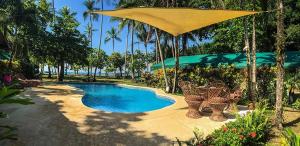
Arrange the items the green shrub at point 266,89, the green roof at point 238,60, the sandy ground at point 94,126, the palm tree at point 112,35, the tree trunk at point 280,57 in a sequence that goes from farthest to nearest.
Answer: the palm tree at point 112,35
the green roof at point 238,60
the green shrub at point 266,89
the tree trunk at point 280,57
the sandy ground at point 94,126

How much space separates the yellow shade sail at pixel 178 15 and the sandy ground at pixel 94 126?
118 inches

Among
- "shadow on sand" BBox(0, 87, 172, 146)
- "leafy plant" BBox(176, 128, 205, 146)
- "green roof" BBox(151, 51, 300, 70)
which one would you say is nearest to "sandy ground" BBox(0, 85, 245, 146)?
"shadow on sand" BBox(0, 87, 172, 146)

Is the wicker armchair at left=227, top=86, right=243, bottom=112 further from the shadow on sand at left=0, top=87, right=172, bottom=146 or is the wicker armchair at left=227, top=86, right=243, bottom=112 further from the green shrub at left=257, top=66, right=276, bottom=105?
the shadow on sand at left=0, top=87, right=172, bottom=146

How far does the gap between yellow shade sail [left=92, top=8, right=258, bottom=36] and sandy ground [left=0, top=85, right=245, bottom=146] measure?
118 inches

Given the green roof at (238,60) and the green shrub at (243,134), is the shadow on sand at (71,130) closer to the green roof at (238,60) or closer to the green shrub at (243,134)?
the green shrub at (243,134)

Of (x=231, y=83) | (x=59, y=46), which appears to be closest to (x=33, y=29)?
(x=59, y=46)

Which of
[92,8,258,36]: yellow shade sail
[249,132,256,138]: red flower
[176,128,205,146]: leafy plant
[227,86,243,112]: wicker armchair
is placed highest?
[92,8,258,36]: yellow shade sail

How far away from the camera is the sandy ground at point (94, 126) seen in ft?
24.9

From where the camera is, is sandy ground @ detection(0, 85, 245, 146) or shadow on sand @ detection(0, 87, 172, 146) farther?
sandy ground @ detection(0, 85, 245, 146)

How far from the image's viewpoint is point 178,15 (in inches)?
316

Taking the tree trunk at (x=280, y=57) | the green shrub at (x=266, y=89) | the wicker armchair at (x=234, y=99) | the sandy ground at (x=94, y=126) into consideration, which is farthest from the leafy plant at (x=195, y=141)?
the green shrub at (x=266, y=89)

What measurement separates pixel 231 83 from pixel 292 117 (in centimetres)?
826

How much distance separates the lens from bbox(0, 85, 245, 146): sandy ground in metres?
7.58

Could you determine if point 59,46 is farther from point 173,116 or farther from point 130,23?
point 173,116
